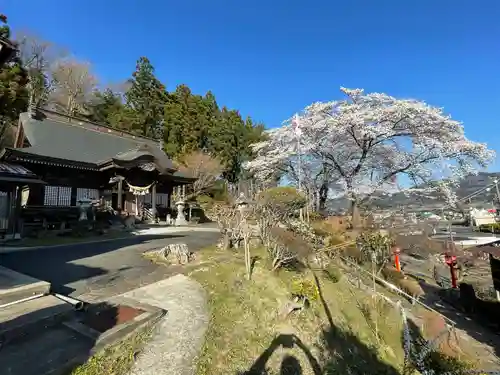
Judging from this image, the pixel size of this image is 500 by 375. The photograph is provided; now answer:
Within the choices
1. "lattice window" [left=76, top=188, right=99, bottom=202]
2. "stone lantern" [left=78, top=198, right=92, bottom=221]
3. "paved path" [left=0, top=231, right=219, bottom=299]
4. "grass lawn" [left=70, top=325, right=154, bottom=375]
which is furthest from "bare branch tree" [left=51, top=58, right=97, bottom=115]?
"grass lawn" [left=70, top=325, right=154, bottom=375]

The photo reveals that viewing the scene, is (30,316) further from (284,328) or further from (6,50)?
(6,50)

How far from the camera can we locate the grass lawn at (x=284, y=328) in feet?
14.7

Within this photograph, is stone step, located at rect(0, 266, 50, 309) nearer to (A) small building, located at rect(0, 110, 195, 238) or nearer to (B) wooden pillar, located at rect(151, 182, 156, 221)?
(A) small building, located at rect(0, 110, 195, 238)

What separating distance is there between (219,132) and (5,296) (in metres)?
28.5

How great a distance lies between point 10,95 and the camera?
21.5m

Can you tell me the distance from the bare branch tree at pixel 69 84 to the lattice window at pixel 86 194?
58.1ft

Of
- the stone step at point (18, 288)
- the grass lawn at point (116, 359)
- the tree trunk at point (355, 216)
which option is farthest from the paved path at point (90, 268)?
the tree trunk at point (355, 216)

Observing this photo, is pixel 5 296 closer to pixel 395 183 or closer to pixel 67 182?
pixel 67 182

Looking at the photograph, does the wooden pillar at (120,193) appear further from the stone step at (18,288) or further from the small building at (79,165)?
the stone step at (18,288)

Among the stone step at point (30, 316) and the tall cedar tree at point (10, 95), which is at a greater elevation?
the tall cedar tree at point (10, 95)

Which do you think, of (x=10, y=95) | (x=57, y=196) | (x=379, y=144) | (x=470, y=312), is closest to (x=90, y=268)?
(x=57, y=196)

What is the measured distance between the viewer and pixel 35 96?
28.9m

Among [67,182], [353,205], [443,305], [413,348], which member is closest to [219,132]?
[67,182]

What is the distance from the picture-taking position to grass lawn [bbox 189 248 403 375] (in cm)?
447
